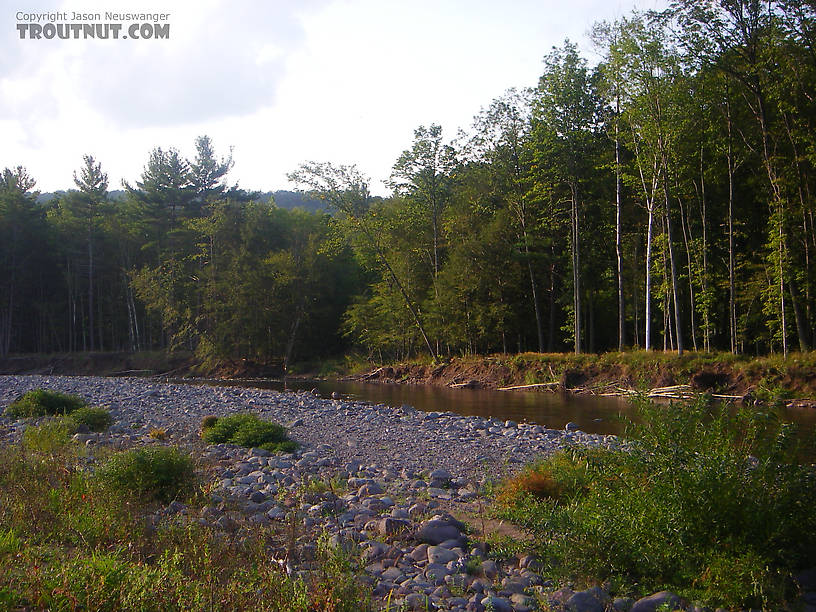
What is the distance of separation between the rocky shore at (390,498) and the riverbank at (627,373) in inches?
242

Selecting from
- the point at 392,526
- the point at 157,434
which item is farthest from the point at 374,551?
the point at 157,434

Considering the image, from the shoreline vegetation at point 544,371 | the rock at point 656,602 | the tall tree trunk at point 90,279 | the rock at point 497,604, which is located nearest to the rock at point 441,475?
the shoreline vegetation at point 544,371

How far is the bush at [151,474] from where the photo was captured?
7.24 meters

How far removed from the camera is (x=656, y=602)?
464 centimetres

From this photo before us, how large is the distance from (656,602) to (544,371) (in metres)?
24.5

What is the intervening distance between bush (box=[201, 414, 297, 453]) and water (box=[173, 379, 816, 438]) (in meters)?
6.43

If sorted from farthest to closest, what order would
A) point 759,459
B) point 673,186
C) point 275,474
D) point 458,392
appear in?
point 458,392
point 673,186
point 275,474
point 759,459

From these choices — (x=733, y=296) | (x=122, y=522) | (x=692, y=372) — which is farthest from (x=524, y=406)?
(x=122, y=522)

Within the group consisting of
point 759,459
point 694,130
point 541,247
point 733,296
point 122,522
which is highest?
point 694,130

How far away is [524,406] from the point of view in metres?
21.3

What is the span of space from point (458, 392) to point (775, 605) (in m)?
23.9

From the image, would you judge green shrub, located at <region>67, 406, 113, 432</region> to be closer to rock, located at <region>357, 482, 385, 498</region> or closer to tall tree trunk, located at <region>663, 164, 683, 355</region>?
rock, located at <region>357, 482, 385, 498</region>

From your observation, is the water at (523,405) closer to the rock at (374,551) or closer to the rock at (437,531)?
the rock at (437,531)

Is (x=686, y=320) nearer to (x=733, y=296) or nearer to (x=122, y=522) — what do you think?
(x=733, y=296)
